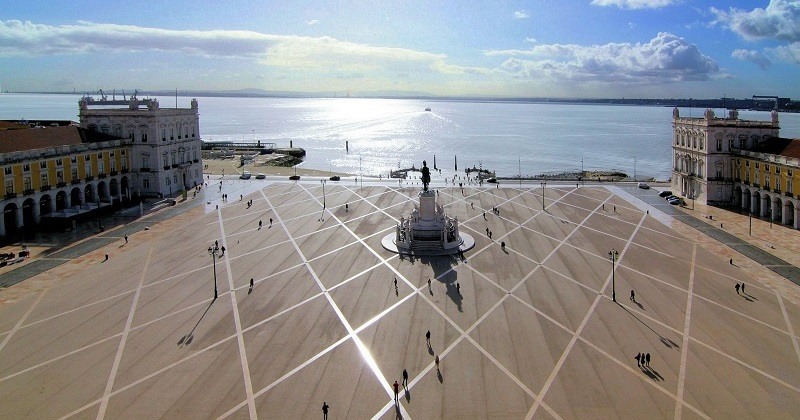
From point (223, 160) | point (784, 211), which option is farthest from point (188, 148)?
point (784, 211)

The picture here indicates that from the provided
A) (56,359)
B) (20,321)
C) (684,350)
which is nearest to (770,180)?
(684,350)

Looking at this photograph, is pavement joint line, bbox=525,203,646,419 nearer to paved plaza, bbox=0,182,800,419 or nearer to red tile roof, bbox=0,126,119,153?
paved plaza, bbox=0,182,800,419

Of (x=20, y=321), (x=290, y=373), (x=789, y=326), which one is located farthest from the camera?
(x=20, y=321)

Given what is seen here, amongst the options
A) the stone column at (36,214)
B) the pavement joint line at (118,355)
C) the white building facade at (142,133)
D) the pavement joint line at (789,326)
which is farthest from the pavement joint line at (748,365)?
the white building facade at (142,133)

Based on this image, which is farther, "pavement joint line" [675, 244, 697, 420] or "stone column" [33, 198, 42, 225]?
"stone column" [33, 198, 42, 225]

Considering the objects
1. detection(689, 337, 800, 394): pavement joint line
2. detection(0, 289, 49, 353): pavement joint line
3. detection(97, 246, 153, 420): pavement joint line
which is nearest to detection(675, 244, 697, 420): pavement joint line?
detection(689, 337, 800, 394): pavement joint line

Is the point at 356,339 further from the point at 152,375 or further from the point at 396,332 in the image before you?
the point at 152,375

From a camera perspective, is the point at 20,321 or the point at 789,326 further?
the point at 20,321
